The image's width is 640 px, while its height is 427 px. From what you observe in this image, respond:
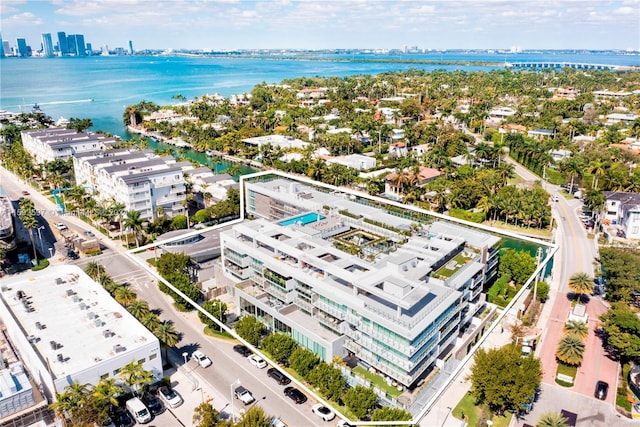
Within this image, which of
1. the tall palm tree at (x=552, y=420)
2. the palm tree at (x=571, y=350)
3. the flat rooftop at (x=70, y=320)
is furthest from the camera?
the palm tree at (x=571, y=350)

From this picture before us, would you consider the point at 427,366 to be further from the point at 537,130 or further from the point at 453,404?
the point at 537,130

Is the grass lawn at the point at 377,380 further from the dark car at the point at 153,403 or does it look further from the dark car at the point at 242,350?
the dark car at the point at 153,403

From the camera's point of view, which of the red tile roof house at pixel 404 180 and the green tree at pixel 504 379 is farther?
the red tile roof house at pixel 404 180

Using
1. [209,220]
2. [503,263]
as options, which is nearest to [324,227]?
[503,263]

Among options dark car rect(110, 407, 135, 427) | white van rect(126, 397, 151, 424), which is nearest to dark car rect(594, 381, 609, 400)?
white van rect(126, 397, 151, 424)

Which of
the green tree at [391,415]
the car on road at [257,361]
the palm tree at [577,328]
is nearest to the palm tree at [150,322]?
the car on road at [257,361]

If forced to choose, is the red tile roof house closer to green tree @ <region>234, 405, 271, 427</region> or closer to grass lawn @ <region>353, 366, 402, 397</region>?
grass lawn @ <region>353, 366, 402, 397</region>
